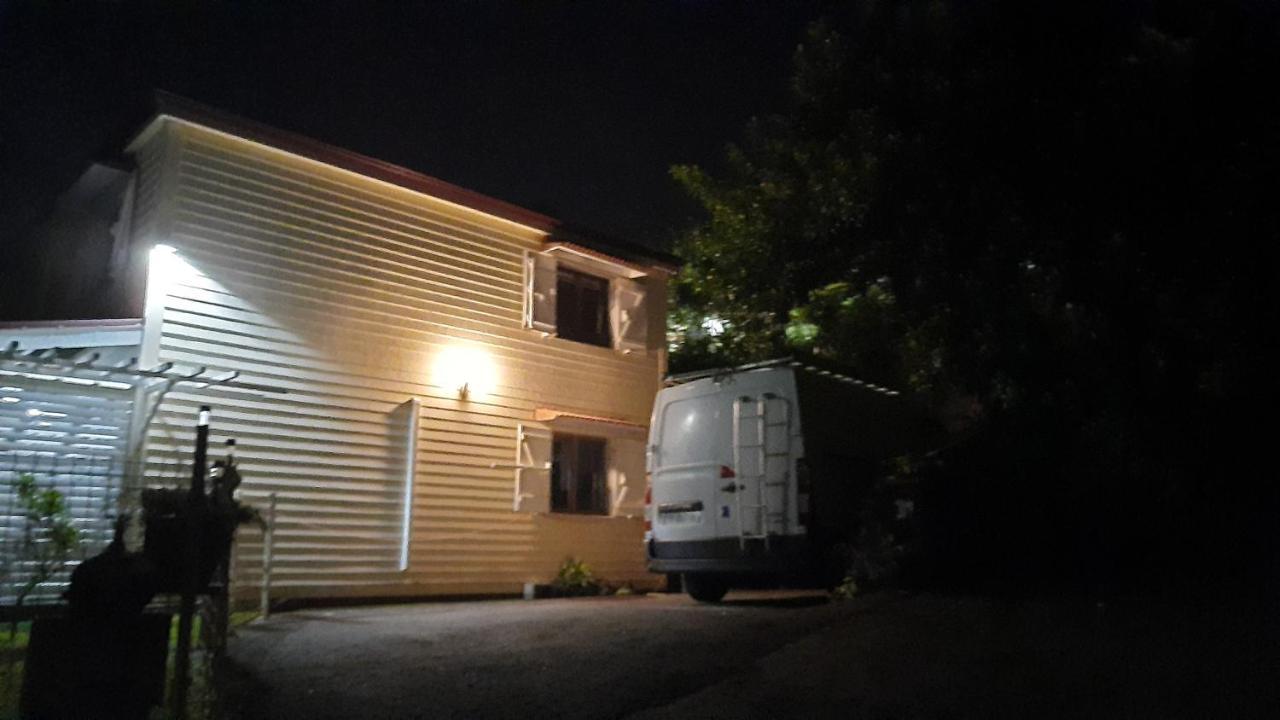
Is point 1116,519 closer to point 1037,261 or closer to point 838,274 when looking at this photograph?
point 1037,261

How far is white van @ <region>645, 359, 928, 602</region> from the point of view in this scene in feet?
32.6

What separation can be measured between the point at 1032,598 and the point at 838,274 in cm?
364

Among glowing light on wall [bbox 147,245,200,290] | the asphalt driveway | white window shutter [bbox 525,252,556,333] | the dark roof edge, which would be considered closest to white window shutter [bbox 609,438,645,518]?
white window shutter [bbox 525,252,556,333]

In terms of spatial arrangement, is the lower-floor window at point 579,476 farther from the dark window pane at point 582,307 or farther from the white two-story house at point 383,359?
the dark window pane at point 582,307

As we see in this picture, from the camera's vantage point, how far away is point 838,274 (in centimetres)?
1064

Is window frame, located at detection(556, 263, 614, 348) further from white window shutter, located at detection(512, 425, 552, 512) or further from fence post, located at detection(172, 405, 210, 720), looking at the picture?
fence post, located at detection(172, 405, 210, 720)

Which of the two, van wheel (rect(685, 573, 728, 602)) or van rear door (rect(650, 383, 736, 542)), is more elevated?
van rear door (rect(650, 383, 736, 542))

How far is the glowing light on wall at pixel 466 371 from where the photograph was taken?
12.2 meters

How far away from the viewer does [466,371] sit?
12.5 metres

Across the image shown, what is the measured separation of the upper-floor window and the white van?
2793mm

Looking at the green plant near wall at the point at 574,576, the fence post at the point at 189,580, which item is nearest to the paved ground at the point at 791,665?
the fence post at the point at 189,580

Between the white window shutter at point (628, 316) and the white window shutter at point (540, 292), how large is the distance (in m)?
1.25

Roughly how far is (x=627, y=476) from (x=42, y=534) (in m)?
9.03

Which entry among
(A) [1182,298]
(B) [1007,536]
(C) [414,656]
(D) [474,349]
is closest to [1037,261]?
(A) [1182,298]
